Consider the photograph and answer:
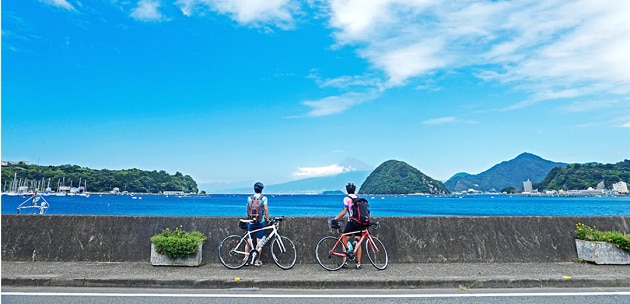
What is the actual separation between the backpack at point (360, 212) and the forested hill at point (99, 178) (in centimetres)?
15170

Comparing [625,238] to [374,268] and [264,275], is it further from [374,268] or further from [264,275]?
[264,275]

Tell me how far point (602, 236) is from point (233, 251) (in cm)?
764

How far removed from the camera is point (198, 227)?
916 centimetres

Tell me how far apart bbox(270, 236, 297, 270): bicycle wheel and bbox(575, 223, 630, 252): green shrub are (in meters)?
6.22

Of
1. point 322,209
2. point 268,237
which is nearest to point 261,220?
point 268,237

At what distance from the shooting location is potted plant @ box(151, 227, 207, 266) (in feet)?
26.7

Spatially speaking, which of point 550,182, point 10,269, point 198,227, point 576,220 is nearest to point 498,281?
point 576,220

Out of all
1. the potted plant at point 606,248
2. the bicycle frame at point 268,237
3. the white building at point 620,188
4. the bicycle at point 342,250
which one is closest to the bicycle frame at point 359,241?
the bicycle at point 342,250

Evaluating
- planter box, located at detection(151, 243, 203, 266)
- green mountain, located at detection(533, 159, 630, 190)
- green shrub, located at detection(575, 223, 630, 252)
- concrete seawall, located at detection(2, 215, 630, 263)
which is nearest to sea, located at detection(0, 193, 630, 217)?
green mountain, located at detection(533, 159, 630, 190)

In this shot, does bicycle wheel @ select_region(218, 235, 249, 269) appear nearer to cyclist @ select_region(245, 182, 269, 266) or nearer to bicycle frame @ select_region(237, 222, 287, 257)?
bicycle frame @ select_region(237, 222, 287, 257)

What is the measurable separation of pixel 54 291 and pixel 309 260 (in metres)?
4.66

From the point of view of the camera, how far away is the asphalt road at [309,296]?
620cm

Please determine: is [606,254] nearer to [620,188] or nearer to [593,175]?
[620,188]

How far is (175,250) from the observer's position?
8109 mm
